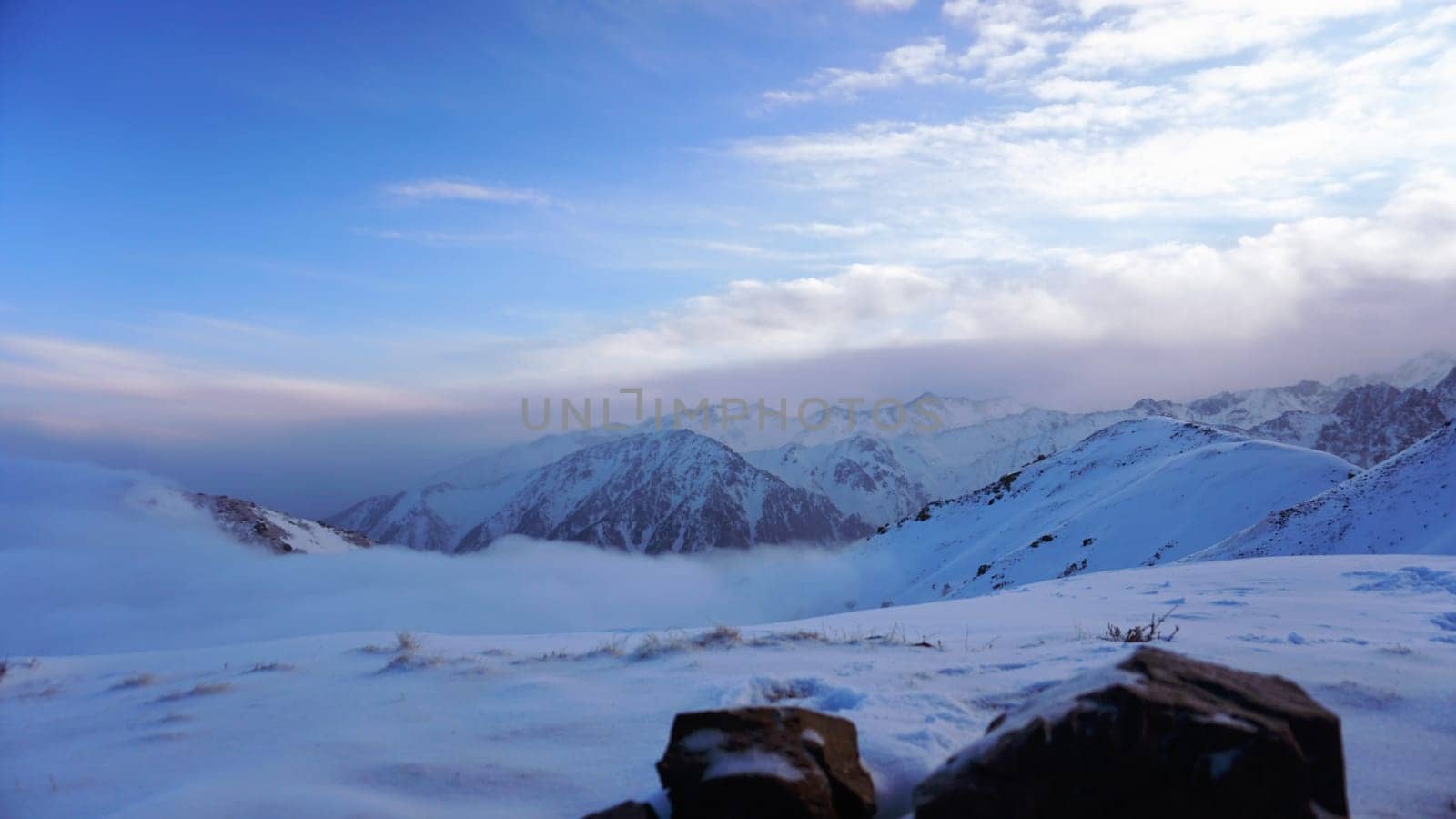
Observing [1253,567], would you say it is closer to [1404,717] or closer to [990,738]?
[1404,717]

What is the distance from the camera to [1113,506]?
47375mm

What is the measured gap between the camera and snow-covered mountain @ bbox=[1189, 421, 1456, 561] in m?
26.5

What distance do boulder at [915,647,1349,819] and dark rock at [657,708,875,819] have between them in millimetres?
556

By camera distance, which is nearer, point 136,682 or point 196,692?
point 196,692

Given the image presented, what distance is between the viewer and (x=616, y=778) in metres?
4.31

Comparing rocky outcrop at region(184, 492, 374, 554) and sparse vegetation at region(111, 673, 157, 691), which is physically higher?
sparse vegetation at region(111, 673, 157, 691)

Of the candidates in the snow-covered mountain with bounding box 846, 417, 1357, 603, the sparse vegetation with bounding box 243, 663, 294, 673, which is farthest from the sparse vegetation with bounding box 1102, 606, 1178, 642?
the snow-covered mountain with bounding box 846, 417, 1357, 603

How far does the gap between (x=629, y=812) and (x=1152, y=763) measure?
226cm

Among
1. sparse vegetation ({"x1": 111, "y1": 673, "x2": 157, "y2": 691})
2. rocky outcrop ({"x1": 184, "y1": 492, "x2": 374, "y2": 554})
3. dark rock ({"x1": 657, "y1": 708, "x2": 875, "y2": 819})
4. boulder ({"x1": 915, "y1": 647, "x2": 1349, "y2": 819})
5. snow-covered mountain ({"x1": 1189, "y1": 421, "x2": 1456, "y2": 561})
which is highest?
boulder ({"x1": 915, "y1": 647, "x2": 1349, "y2": 819})

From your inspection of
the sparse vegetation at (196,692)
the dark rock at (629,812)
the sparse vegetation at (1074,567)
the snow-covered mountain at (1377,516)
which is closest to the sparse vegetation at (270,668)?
the sparse vegetation at (196,692)

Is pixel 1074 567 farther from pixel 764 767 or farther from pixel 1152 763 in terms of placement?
pixel 764 767

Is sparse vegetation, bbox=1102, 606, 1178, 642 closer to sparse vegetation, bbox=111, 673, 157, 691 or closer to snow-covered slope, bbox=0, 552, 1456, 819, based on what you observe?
snow-covered slope, bbox=0, 552, 1456, 819

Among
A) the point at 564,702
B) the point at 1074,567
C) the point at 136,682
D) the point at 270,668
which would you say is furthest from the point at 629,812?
the point at 1074,567

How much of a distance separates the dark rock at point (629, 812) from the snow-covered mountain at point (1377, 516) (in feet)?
103
